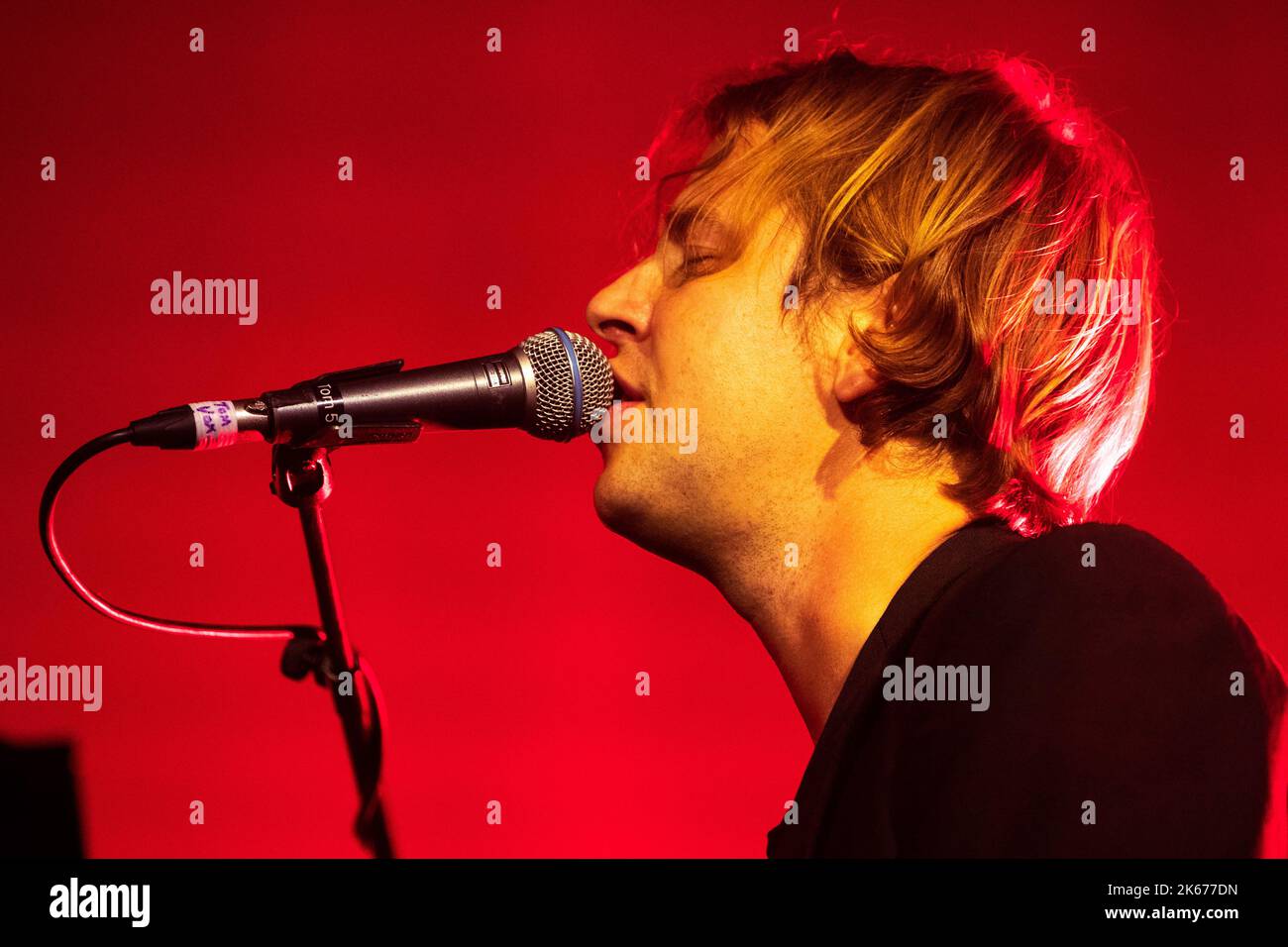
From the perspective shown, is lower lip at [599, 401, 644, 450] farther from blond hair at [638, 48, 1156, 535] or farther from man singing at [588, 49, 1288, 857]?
blond hair at [638, 48, 1156, 535]

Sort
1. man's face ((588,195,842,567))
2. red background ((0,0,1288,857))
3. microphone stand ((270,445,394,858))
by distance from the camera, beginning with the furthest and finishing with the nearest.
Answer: red background ((0,0,1288,857))
man's face ((588,195,842,567))
microphone stand ((270,445,394,858))

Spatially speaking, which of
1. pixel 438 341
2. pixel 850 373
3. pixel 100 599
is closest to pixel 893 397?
pixel 850 373

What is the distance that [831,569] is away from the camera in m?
→ 1.72

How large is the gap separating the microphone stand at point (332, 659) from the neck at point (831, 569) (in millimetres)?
539

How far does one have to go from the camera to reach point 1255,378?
2748 mm

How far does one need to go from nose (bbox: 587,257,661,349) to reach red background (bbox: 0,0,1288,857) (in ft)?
2.65

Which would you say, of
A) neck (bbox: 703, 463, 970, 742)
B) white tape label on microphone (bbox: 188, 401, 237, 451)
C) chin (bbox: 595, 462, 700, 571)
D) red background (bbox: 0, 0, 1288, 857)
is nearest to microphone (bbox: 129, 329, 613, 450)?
white tape label on microphone (bbox: 188, 401, 237, 451)

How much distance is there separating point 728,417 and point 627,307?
254 millimetres

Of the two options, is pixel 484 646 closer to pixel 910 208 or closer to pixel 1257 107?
pixel 910 208

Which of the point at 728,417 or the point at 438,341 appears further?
the point at 438,341

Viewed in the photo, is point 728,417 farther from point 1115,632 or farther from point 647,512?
point 1115,632

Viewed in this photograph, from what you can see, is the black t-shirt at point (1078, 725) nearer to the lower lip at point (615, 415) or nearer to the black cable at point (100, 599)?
the lower lip at point (615, 415)

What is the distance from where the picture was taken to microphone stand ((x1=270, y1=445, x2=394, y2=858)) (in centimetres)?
149
